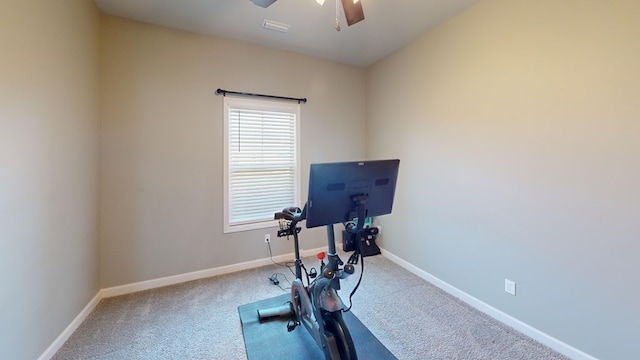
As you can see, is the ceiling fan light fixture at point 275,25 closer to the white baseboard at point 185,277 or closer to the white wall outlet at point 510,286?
the white baseboard at point 185,277

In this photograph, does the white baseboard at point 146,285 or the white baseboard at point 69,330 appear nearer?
the white baseboard at point 69,330

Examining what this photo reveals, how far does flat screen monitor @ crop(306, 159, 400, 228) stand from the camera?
131 cm

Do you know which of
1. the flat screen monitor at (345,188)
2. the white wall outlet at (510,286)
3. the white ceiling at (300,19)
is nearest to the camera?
the flat screen monitor at (345,188)

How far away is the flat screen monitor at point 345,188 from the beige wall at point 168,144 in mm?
2045

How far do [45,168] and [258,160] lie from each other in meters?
1.89

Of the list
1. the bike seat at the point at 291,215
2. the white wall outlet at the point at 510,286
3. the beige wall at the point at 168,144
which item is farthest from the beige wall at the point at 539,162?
the beige wall at the point at 168,144

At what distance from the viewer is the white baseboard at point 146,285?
1.84 meters

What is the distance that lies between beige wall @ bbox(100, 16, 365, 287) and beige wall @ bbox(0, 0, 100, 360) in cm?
19

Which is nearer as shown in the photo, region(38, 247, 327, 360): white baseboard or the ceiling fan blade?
the ceiling fan blade

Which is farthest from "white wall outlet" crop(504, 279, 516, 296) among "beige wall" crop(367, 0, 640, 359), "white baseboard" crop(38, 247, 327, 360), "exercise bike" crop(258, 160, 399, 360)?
"white baseboard" crop(38, 247, 327, 360)

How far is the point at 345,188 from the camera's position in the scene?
1380mm

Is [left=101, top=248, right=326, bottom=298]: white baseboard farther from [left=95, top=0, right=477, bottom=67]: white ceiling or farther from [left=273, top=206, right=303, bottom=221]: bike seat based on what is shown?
[left=95, top=0, right=477, bottom=67]: white ceiling

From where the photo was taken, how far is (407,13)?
2.46 m

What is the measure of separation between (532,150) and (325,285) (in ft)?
6.21
